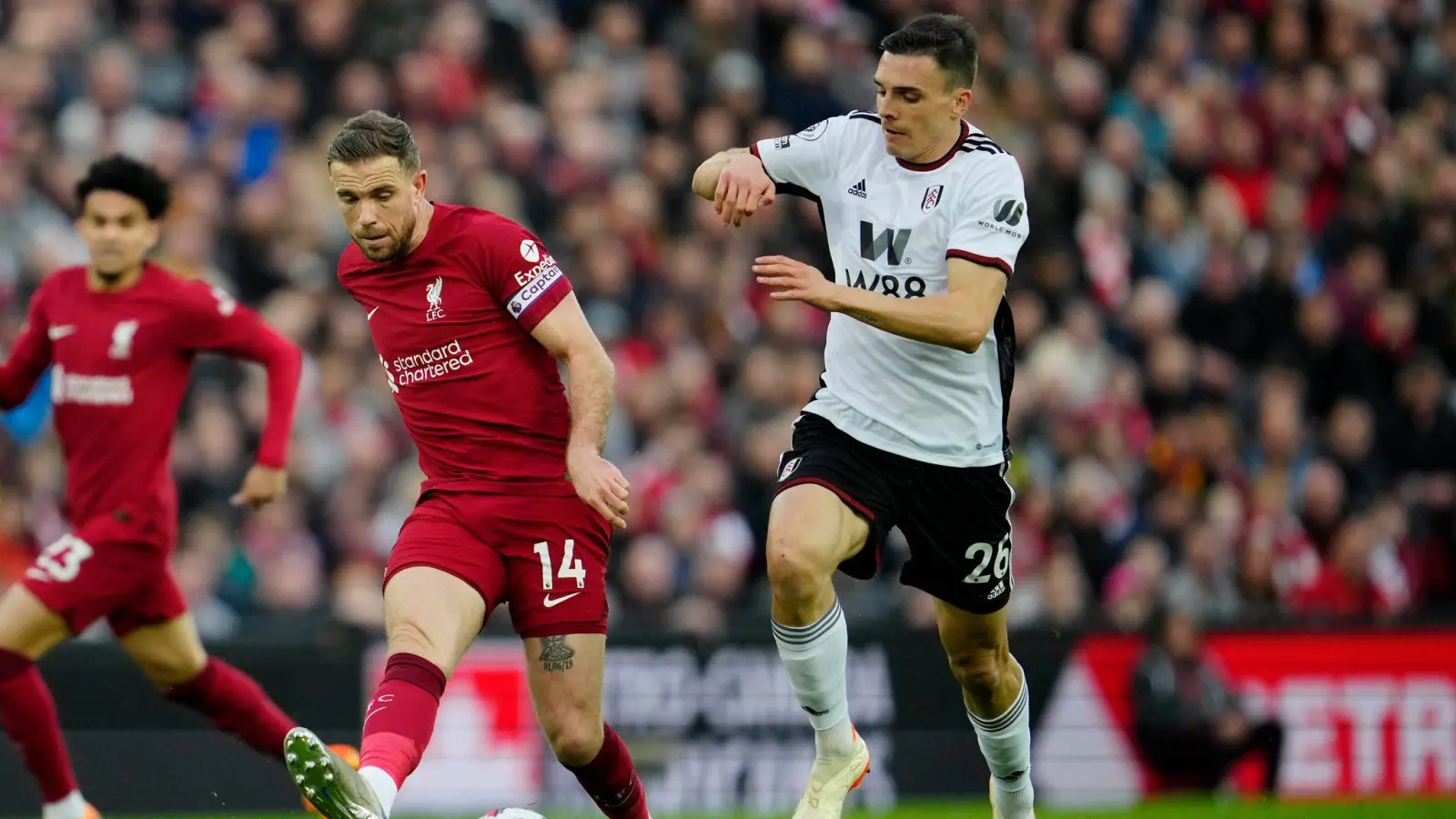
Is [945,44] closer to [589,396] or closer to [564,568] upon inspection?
[589,396]

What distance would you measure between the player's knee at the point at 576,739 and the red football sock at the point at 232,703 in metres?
2.27

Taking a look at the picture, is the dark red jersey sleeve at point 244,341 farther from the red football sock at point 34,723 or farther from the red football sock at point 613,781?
the red football sock at point 613,781

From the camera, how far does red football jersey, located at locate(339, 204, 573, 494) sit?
754 cm

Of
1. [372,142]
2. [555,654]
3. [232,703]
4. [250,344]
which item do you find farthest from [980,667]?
[250,344]

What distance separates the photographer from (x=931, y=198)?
771 centimetres

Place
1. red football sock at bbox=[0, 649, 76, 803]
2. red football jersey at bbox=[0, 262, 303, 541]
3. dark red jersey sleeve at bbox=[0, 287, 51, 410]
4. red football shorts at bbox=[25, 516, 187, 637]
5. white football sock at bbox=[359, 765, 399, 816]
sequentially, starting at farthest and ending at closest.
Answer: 1. dark red jersey sleeve at bbox=[0, 287, 51, 410]
2. red football jersey at bbox=[0, 262, 303, 541]
3. red football shorts at bbox=[25, 516, 187, 637]
4. red football sock at bbox=[0, 649, 76, 803]
5. white football sock at bbox=[359, 765, 399, 816]

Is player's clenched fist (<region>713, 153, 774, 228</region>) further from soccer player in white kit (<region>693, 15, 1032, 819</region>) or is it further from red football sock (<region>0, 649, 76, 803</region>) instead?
red football sock (<region>0, 649, 76, 803</region>)

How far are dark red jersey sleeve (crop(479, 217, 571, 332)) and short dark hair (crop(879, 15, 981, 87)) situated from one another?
1.49m

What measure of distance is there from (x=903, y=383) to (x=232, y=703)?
3472 millimetres

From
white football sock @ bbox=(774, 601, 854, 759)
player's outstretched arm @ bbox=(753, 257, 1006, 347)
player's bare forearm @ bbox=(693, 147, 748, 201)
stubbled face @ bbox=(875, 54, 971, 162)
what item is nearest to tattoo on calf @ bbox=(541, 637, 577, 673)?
white football sock @ bbox=(774, 601, 854, 759)

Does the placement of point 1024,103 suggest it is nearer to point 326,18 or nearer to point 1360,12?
point 1360,12

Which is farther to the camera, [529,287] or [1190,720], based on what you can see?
[1190,720]

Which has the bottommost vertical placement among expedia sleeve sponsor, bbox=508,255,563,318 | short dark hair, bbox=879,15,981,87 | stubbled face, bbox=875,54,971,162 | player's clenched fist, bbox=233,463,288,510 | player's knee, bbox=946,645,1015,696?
player's knee, bbox=946,645,1015,696

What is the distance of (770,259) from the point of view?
692 cm
